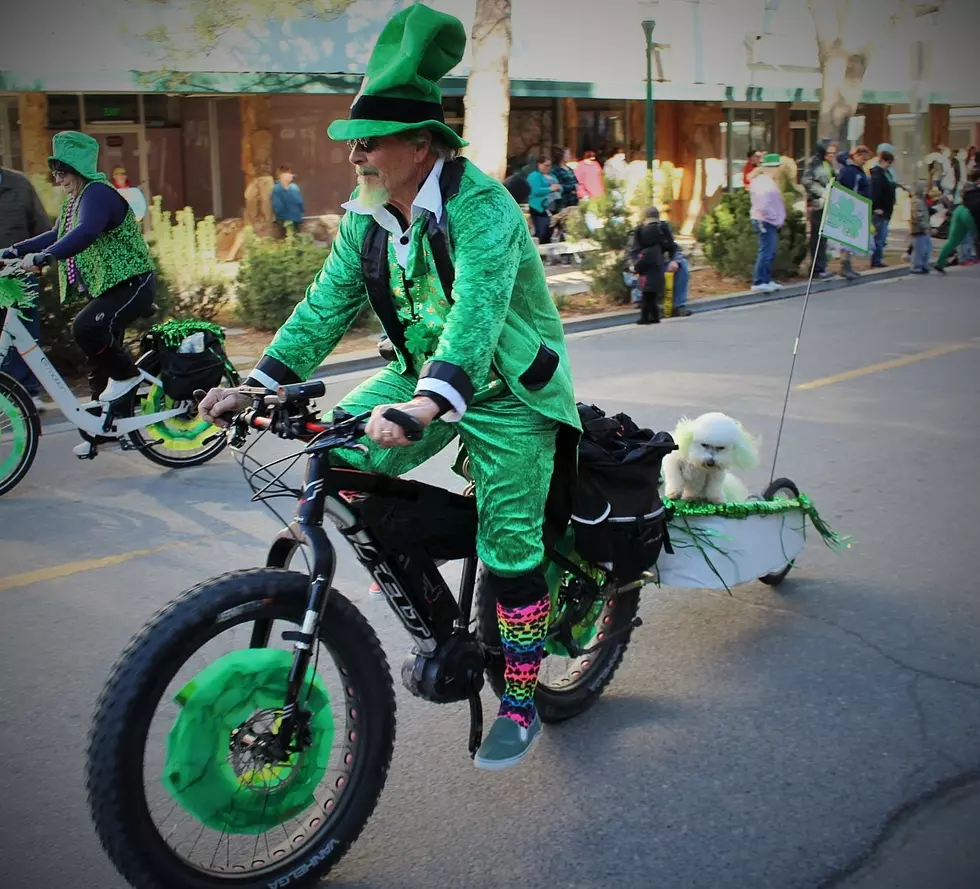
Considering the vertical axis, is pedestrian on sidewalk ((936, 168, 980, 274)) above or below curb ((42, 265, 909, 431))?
above

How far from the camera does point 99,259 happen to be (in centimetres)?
730

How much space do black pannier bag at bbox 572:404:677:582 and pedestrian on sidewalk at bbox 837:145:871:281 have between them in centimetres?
1392

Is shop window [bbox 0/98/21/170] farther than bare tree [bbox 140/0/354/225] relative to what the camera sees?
No

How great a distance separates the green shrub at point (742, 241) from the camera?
1745 centimetres

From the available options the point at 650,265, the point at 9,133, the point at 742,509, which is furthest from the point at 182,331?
the point at 9,133

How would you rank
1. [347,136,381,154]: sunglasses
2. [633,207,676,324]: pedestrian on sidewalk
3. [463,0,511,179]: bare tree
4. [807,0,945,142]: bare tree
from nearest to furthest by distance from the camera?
1. [347,136,381,154]: sunglasses
2. [633,207,676,324]: pedestrian on sidewalk
3. [463,0,511,179]: bare tree
4. [807,0,945,142]: bare tree

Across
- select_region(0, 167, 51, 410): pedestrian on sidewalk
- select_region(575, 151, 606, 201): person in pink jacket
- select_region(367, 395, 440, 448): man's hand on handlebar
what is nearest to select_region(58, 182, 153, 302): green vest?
select_region(0, 167, 51, 410): pedestrian on sidewalk

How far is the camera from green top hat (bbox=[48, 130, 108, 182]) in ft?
23.5

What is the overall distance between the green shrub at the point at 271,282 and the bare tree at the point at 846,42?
57.2ft

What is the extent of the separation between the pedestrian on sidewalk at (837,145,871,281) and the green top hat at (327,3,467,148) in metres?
14.6

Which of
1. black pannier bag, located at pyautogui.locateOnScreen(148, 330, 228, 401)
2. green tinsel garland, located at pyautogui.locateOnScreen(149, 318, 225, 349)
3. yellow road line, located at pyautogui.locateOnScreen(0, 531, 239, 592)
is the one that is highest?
green tinsel garland, located at pyautogui.locateOnScreen(149, 318, 225, 349)

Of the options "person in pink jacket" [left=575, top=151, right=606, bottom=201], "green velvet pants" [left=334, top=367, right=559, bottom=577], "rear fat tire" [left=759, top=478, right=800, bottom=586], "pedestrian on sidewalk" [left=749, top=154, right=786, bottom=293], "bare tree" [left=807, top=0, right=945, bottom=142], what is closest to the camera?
"green velvet pants" [left=334, top=367, right=559, bottom=577]

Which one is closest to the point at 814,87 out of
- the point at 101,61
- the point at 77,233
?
the point at 101,61

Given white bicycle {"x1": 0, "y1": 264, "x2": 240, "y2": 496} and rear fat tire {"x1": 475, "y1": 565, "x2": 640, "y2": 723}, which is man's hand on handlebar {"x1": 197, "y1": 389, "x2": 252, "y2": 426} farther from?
white bicycle {"x1": 0, "y1": 264, "x2": 240, "y2": 496}
